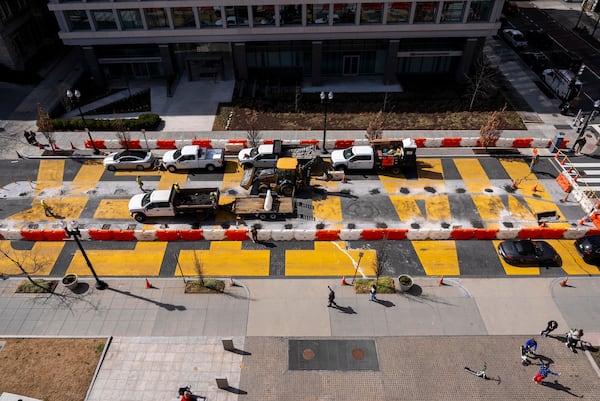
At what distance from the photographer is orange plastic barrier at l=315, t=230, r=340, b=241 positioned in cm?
2540

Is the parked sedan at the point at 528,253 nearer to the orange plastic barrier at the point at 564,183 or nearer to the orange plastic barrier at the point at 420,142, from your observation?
the orange plastic barrier at the point at 564,183

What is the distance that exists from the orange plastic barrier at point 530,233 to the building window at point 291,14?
2784 centimetres

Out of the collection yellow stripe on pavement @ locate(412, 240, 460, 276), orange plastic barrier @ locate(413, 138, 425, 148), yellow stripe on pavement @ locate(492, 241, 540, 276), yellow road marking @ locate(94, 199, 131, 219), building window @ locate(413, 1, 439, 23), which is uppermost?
building window @ locate(413, 1, 439, 23)

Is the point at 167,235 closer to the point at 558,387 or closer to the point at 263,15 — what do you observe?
the point at 558,387

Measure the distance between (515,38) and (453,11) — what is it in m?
15.4

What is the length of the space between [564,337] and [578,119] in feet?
79.8

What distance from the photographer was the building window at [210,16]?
39.5 metres

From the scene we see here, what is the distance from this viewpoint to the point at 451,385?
61.4 feet

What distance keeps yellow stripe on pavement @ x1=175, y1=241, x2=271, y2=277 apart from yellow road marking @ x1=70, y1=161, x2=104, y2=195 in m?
10.9

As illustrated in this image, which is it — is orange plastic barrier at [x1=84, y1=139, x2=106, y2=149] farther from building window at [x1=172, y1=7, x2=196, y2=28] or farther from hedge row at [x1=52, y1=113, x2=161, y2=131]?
building window at [x1=172, y1=7, x2=196, y2=28]

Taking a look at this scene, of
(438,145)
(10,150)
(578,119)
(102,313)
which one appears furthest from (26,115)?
(578,119)

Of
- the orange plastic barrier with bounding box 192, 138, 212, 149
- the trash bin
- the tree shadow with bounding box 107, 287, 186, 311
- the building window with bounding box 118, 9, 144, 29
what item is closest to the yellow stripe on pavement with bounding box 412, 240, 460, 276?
the tree shadow with bounding box 107, 287, 186, 311

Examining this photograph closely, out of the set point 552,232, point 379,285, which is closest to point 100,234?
point 379,285

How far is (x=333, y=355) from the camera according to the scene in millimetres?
19891
